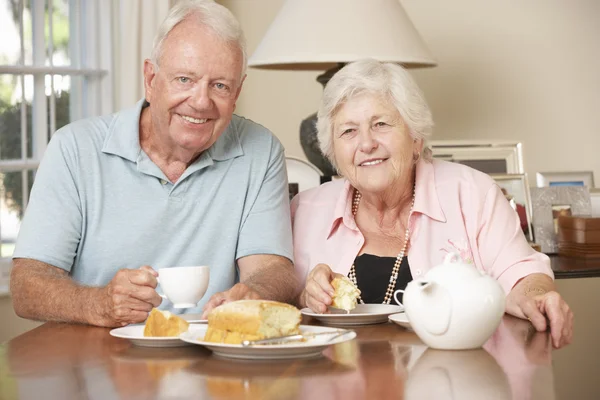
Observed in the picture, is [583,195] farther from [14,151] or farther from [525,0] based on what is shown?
[14,151]

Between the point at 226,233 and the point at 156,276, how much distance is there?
0.58 metres

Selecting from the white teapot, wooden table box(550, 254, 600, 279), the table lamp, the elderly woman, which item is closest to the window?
the table lamp

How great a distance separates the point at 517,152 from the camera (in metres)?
3.67

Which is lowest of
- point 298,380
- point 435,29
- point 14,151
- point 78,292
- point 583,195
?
point 298,380

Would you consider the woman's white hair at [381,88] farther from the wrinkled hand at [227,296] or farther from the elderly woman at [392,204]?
the wrinkled hand at [227,296]

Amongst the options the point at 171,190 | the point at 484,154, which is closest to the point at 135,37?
the point at 484,154

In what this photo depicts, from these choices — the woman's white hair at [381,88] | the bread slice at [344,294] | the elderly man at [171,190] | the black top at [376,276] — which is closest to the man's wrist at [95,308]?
the elderly man at [171,190]

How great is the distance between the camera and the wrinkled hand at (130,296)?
65.3 inches

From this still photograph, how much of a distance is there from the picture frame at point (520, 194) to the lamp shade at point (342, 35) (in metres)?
0.59

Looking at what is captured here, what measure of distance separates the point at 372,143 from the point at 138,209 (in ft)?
1.94

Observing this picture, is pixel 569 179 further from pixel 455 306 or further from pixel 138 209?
pixel 455 306

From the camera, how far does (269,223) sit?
2215 millimetres

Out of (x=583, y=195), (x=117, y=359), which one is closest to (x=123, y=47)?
(x=583, y=195)

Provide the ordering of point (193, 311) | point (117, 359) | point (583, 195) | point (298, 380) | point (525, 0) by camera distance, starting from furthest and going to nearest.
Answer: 1. point (525, 0)
2. point (583, 195)
3. point (193, 311)
4. point (117, 359)
5. point (298, 380)
